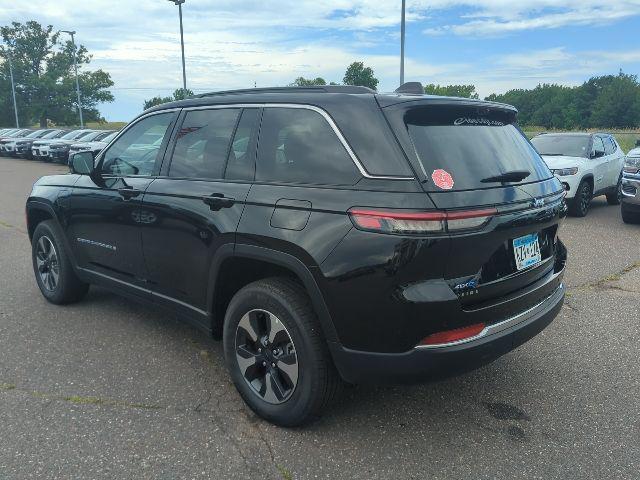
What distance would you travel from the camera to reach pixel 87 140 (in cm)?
2359

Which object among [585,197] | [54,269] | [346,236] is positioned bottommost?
[585,197]

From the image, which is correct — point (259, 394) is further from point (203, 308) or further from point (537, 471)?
point (537, 471)

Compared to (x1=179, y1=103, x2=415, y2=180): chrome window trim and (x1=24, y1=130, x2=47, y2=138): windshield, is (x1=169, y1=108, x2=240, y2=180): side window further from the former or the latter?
(x1=24, y1=130, x2=47, y2=138): windshield

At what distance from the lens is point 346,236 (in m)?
2.53

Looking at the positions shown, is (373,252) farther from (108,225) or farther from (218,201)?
(108,225)

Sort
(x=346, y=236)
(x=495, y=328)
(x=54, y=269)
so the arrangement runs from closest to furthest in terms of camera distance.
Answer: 1. (x=346, y=236)
2. (x=495, y=328)
3. (x=54, y=269)

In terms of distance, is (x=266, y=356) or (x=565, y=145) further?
(x=565, y=145)

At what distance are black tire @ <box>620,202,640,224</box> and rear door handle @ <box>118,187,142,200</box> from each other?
26.8 ft

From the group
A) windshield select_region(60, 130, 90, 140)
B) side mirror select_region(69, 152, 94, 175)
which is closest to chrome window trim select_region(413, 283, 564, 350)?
side mirror select_region(69, 152, 94, 175)

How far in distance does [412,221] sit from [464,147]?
608mm

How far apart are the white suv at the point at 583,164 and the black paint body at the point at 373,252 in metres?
7.21

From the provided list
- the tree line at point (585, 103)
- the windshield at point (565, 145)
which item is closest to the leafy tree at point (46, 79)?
the tree line at point (585, 103)

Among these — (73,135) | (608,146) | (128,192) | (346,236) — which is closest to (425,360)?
(346,236)

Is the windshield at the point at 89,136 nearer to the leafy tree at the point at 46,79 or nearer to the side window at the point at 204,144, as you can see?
the side window at the point at 204,144
